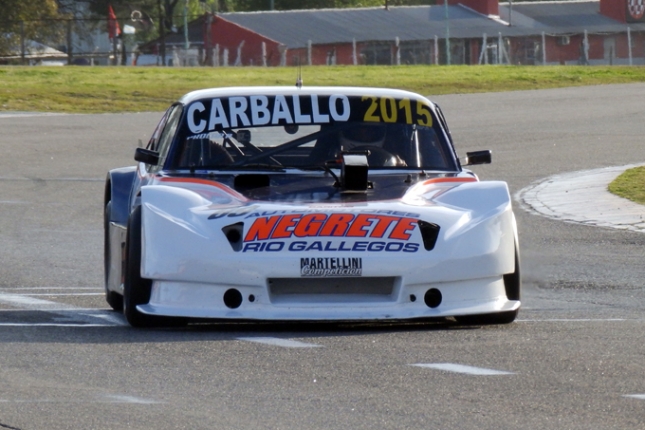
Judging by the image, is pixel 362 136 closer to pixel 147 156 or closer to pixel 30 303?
pixel 147 156

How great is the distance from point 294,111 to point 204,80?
110ft

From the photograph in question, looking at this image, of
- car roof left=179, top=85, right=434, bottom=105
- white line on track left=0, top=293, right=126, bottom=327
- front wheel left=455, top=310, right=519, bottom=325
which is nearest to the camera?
front wheel left=455, top=310, right=519, bottom=325

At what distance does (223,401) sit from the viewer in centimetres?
533

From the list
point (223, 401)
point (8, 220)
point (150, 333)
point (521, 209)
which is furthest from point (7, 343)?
point (521, 209)

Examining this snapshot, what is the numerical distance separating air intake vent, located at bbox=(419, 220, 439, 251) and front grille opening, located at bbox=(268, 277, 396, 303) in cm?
25

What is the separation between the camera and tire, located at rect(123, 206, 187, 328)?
711cm

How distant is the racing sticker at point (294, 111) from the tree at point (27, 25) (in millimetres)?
45067

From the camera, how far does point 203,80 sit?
4162 centimetres

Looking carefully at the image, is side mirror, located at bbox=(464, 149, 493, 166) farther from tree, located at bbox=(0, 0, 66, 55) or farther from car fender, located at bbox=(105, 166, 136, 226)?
tree, located at bbox=(0, 0, 66, 55)

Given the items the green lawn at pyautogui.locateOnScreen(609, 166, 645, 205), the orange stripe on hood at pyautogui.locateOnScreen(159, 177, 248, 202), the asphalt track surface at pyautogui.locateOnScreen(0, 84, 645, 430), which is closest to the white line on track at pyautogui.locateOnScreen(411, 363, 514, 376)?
the asphalt track surface at pyautogui.locateOnScreen(0, 84, 645, 430)

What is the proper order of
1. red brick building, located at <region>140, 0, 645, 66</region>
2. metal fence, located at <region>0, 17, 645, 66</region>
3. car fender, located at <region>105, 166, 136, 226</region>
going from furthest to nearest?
1. red brick building, located at <region>140, 0, 645, 66</region>
2. metal fence, located at <region>0, 17, 645, 66</region>
3. car fender, located at <region>105, 166, 136, 226</region>

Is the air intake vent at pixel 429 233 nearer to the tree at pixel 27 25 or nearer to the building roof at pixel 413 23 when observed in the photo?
the tree at pixel 27 25

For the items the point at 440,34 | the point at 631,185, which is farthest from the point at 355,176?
the point at 440,34

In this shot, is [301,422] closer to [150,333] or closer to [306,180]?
[150,333]
